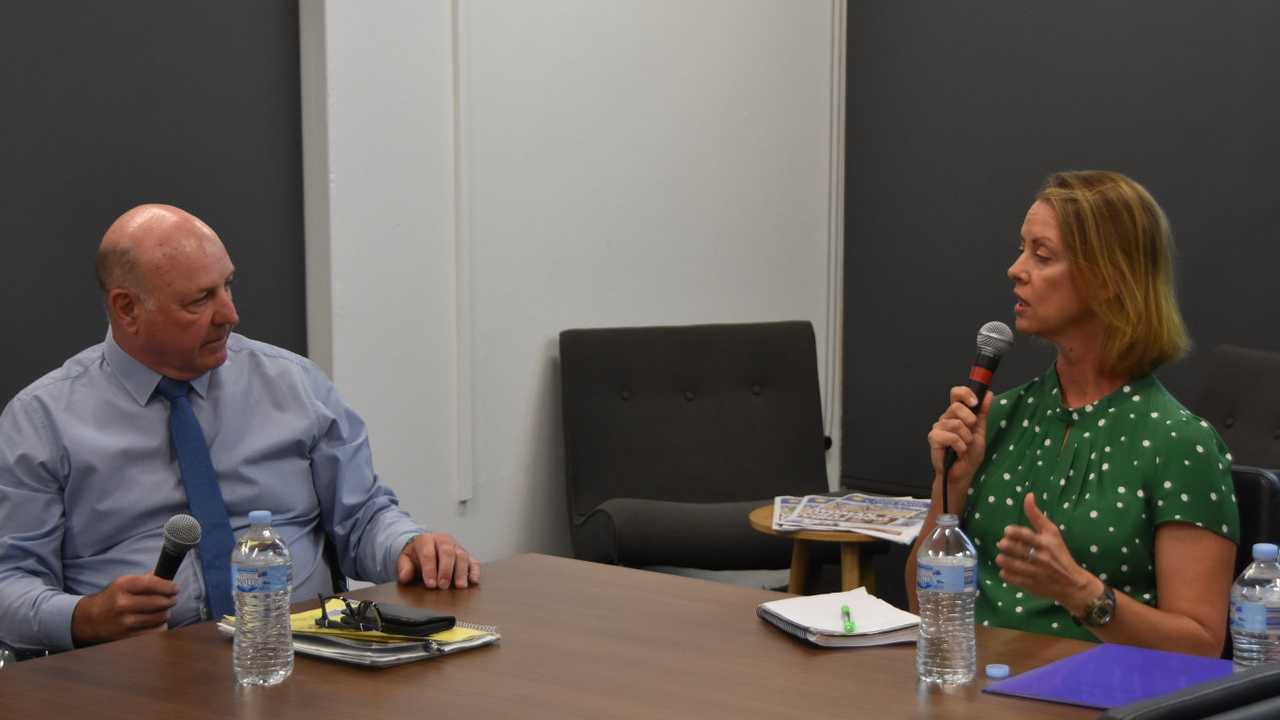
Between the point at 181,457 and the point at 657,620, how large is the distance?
37.4 inches

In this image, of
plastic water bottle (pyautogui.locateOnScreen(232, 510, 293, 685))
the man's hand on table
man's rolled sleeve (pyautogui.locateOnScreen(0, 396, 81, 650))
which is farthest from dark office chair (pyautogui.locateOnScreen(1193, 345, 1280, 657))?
man's rolled sleeve (pyautogui.locateOnScreen(0, 396, 81, 650))

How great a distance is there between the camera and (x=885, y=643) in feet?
6.39

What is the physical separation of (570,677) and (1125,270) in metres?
1.15

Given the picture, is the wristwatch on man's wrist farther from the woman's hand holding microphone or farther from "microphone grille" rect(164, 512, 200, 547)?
"microphone grille" rect(164, 512, 200, 547)

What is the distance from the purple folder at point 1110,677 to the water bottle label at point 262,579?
35.7 inches

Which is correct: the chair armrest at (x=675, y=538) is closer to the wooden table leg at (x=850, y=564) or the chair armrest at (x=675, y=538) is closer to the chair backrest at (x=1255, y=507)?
the wooden table leg at (x=850, y=564)

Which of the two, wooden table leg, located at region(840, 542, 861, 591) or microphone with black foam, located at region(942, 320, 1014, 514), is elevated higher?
microphone with black foam, located at region(942, 320, 1014, 514)

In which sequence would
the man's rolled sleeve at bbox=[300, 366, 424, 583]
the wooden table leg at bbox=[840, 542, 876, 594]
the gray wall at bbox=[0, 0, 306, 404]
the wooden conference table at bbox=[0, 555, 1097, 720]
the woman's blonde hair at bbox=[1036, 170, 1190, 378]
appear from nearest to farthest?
the wooden conference table at bbox=[0, 555, 1097, 720] < the woman's blonde hair at bbox=[1036, 170, 1190, 378] < the man's rolled sleeve at bbox=[300, 366, 424, 583] < the gray wall at bbox=[0, 0, 306, 404] < the wooden table leg at bbox=[840, 542, 876, 594]

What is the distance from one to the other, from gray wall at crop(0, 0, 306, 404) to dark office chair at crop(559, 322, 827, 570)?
0.95 metres

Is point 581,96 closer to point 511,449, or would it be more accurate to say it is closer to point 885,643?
point 511,449

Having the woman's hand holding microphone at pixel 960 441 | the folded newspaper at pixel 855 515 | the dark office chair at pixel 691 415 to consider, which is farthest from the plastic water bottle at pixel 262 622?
the dark office chair at pixel 691 415

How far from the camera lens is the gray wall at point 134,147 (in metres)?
3.09

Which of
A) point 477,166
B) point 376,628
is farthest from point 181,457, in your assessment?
point 477,166

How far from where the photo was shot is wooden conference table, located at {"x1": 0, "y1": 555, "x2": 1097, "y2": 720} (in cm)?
167
